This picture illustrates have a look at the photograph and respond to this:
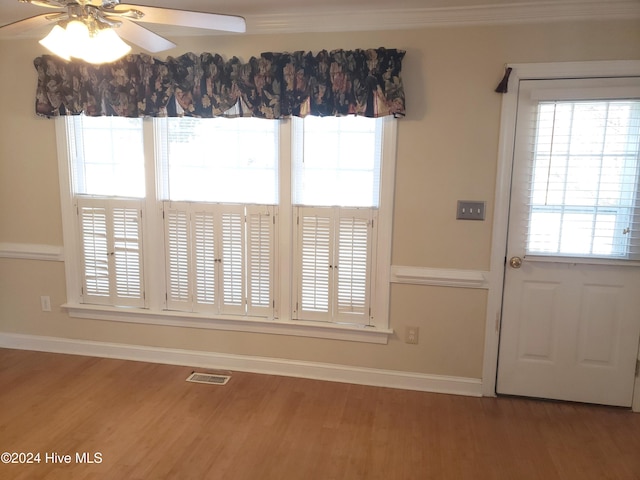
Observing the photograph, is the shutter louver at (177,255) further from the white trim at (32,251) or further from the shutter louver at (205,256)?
the white trim at (32,251)

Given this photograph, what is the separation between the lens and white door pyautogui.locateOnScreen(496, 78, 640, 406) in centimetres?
254

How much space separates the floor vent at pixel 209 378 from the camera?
3.01 metres

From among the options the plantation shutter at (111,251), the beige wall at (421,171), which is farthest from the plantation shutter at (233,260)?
the plantation shutter at (111,251)

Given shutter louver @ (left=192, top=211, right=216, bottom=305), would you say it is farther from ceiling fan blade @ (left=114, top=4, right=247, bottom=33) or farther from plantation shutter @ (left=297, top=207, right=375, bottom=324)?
ceiling fan blade @ (left=114, top=4, right=247, bottom=33)

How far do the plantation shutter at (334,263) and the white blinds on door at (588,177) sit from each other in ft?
3.48

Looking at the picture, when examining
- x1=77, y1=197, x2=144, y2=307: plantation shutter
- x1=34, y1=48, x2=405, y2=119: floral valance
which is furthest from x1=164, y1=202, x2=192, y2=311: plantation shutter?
x1=34, y1=48, x2=405, y2=119: floral valance

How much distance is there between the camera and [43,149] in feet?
10.4

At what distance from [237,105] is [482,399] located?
96.9 inches

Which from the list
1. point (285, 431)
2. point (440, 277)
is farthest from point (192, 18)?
point (285, 431)

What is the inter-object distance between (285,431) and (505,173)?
1979 millimetres

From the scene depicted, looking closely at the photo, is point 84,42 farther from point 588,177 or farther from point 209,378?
point 588,177

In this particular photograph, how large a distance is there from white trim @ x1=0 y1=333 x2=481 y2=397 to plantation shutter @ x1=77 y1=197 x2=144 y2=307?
1.25ft

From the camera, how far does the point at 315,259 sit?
295cm

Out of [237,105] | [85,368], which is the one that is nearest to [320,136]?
[237,105]
